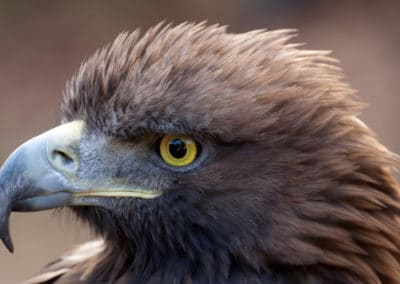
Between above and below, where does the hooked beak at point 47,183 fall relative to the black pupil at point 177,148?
below

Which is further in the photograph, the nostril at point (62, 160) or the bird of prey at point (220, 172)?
the nostril at point (62, 160)

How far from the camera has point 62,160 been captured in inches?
147

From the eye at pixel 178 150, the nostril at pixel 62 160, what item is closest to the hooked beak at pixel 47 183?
the nostril at pixel 62 160

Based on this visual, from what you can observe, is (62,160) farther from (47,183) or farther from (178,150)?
(178,150)

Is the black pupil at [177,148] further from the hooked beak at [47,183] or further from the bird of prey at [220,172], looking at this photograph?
the hooked beak at [47,183]

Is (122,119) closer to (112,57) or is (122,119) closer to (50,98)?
(112,57)

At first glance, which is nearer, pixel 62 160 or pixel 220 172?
pixel 220 172

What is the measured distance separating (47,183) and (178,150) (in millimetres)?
463

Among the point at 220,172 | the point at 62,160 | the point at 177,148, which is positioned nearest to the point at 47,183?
the point at 62,160

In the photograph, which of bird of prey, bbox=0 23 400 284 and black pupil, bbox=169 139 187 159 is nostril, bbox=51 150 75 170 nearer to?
bird of prey, bbox=0 23 400 284

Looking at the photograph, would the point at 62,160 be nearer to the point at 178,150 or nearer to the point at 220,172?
the point at 178,150

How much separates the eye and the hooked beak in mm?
128

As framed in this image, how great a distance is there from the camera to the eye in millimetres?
3621

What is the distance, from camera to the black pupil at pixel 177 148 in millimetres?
3627
